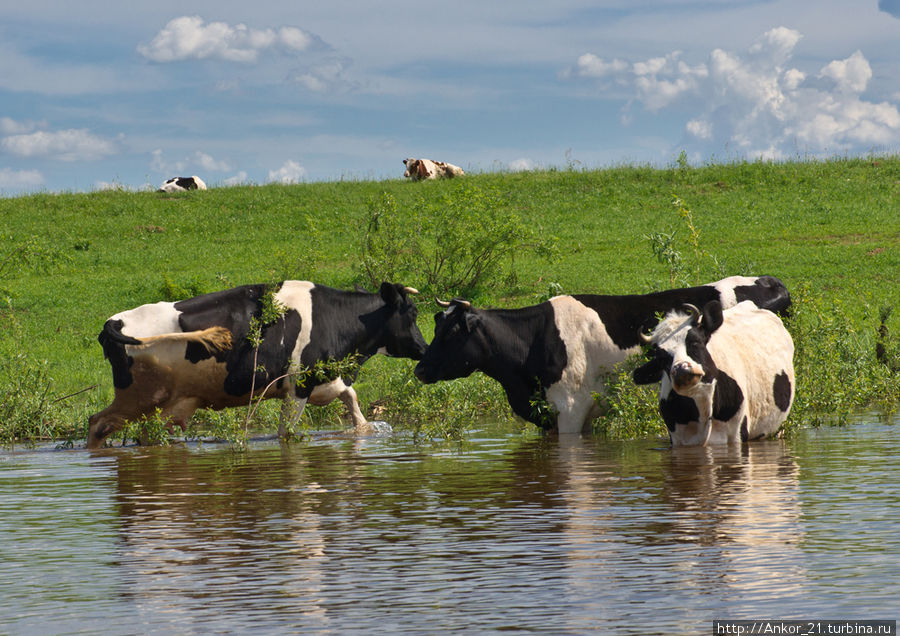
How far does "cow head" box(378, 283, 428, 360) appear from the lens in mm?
14336

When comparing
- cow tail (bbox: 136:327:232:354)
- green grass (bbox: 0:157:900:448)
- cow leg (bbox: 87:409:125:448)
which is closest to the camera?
cow tail (bbox: 136:327:232:354)

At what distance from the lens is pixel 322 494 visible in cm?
873

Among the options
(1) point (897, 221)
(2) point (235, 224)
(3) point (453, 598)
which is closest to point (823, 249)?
(1) point (897, 221)

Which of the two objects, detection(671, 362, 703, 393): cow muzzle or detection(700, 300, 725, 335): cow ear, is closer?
detection(671, 362, 703, 393): cow muzzle

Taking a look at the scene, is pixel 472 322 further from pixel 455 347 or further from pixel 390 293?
pixel 390 293

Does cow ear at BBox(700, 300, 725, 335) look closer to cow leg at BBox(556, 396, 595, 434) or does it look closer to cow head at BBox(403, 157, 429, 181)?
cow leg at BBox(556, 396, 595, 434)

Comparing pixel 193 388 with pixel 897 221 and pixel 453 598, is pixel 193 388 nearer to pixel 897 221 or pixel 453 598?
pixel 453 598

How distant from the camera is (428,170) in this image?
4712 centimetres

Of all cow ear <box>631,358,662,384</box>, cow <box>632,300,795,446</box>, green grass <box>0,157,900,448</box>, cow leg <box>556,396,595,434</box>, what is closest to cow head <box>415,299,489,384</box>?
green grass <box>0,157,900,448</box>

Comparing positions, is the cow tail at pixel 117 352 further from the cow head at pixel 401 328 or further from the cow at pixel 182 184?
the cow at pixel 182 184

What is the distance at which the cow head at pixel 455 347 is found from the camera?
506 inches

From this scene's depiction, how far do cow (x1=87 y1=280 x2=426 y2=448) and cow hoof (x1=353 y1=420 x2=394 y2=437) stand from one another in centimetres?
56

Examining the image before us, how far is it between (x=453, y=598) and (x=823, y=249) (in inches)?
1101

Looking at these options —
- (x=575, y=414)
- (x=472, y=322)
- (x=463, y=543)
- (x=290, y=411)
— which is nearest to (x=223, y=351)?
(x=290, y=411)
